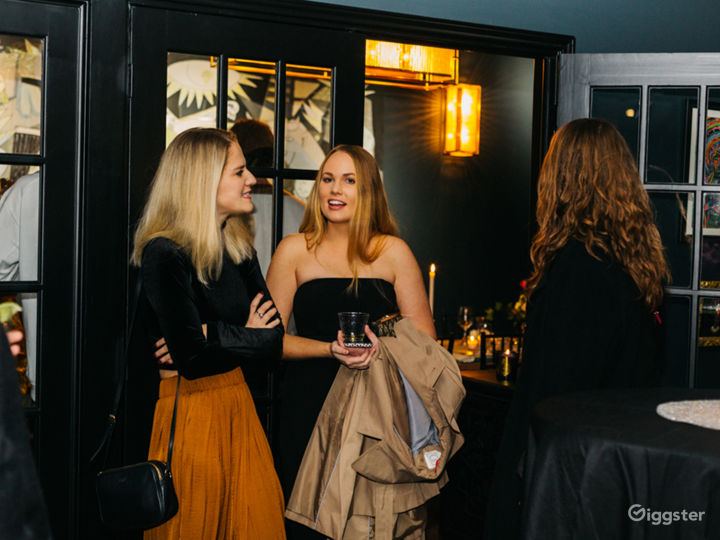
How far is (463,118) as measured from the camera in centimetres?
584

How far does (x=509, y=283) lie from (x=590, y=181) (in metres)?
4.43

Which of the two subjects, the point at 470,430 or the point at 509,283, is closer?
the point at 470,430

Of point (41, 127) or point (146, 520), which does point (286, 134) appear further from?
point (146, 520)

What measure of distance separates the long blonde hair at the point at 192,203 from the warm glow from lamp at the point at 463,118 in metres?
3.65

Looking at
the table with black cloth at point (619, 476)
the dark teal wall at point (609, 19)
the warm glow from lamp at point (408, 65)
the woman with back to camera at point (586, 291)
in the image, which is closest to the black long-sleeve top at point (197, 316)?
the woman with back to camera at point (586, 291)

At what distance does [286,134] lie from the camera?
3055 millimetres

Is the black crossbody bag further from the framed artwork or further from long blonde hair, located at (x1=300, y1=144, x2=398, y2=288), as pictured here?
the framed artwork

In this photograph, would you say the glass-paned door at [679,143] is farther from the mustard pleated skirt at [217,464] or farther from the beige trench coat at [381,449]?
the mustard pleated skirt at [217,464]

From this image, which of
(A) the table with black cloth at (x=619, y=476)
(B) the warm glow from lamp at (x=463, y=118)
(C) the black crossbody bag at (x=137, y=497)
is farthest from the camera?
(B) the warm glow from lamp at (x=463, y=118)

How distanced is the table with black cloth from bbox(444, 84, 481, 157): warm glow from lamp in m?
4.31

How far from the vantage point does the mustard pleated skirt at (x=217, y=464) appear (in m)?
2.24

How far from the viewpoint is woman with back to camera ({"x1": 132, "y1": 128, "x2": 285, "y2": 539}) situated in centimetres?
221

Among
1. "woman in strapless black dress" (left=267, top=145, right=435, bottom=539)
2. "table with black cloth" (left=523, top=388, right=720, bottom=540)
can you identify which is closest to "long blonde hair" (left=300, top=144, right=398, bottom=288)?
"woman in strapless black dress" (left=267, top=145, right=435, bottom=539)

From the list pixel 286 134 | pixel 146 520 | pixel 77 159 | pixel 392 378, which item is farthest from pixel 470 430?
pixel 77 159
